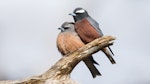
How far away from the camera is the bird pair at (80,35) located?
1015 cm

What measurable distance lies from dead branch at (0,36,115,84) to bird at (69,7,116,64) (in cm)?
121

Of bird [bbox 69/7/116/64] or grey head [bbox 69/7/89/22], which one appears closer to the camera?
bird [bbox 69/7/116/64]

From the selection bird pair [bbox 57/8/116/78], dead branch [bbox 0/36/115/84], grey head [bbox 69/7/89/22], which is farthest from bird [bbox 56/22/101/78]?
dead branch [bbox 0/36/115/84]

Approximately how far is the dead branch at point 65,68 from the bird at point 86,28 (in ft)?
3.95

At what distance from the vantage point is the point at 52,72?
28.5 feet

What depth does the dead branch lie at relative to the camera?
8.63 meters

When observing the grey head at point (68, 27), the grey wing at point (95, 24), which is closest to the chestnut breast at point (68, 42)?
the grey head at point (68, 27)

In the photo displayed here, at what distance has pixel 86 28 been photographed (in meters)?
10.4

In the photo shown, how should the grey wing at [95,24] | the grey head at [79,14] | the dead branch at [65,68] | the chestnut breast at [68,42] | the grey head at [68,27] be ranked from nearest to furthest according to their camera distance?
the dead branch at [65,68]
the chestnut breast at [68,42]
the grey wing at [95,24]
the grey head at [68,27]
the grey head at [79,14]

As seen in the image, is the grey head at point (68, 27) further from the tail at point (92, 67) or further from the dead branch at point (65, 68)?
the dead branch at point (65, 68)

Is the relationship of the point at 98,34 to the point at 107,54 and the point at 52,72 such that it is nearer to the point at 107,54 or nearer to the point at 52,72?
the point at 107,54

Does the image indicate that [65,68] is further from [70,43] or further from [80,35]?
[80,35]

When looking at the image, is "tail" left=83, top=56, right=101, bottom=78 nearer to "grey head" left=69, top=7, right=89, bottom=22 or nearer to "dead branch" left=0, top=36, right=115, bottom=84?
"grey head" left=69, top=7, right=89, bottom=22

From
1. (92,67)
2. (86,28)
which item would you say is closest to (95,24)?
(86,28)
